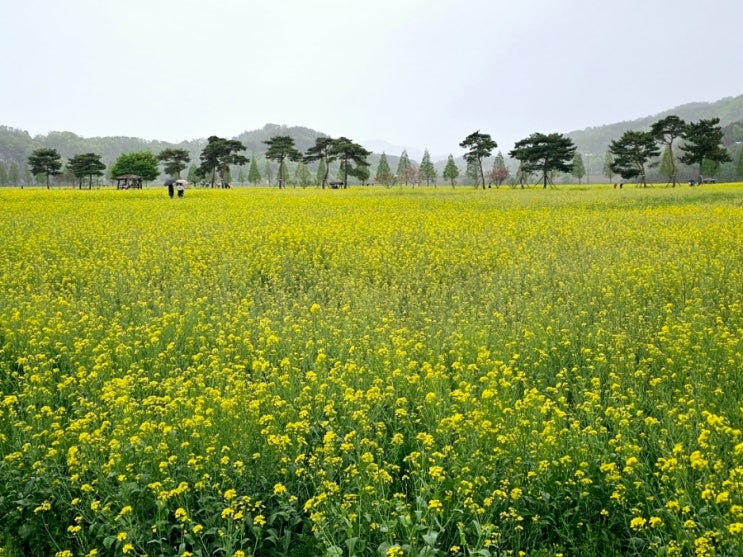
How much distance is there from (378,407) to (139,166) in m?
80.3

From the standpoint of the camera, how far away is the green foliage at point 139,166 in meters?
76.6

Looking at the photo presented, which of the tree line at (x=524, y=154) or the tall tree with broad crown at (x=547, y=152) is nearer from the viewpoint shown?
the tree line at (x=524, y=154)

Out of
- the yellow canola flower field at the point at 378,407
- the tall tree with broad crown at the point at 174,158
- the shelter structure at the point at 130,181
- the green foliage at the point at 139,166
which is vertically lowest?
the yellow canola flower field at the point at 378,407

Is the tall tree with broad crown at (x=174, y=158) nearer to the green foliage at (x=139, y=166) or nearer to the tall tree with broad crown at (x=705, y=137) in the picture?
the green foliage at (x=139, y=166)

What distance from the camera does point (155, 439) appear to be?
4641 mm

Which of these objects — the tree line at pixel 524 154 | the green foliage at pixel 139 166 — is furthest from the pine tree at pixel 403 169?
the green foliage at pixel 139 166

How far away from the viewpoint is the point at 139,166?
76750mm

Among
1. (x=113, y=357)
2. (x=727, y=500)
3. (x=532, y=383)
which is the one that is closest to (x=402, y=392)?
(x=532, y=383)

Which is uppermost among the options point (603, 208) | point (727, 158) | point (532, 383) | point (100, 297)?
point (727, 158)

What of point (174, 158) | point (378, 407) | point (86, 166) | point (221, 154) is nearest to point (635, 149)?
point (221, 154)

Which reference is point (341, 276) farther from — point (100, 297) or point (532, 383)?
point (532, 383)

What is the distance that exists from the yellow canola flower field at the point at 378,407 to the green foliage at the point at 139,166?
68.8 meters

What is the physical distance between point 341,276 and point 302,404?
22.0 feet

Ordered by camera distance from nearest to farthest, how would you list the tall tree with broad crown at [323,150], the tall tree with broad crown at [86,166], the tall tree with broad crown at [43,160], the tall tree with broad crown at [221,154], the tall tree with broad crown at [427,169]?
the tall tree with broad crown at [221,154], the tall tree with broad crown at [323,150], the tall tree with broad crown at [86,166], the tall tree with broad crown at [43,160], the tall tree with broad crown at [427,169]
